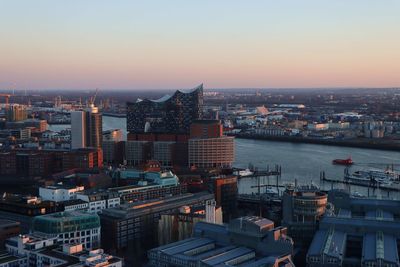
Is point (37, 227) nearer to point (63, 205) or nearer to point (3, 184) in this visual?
point (63, 205)

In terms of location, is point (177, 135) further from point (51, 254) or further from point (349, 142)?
point (51, 254)

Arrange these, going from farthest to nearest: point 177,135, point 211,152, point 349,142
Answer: point 349,142 → point 177,135 → point 211,152

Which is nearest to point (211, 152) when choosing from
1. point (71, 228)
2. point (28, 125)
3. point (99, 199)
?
point (99, 199)

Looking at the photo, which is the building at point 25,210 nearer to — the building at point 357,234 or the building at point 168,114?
the building at point 357,234

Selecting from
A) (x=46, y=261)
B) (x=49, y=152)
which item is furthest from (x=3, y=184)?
(x=46, y=261)

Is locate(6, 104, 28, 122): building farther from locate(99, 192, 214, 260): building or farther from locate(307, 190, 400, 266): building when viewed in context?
locate(307, 190, 400, 266): building
